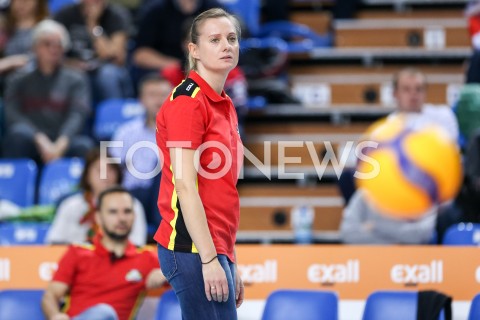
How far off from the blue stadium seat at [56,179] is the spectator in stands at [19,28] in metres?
1.63

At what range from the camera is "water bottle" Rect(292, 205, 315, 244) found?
7828 mm

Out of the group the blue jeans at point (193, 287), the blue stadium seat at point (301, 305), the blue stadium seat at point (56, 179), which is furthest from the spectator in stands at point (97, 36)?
the blue jeans at point (193, 287)

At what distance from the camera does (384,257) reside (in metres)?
5.82

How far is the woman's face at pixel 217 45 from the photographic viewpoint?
147 inches

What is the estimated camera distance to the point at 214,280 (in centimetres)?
358

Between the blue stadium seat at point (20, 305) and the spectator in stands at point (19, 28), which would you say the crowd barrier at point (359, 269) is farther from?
the spectator in stands at point (19, 28)

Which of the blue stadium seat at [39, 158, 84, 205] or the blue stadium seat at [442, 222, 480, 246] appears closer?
the blue stadium seat at [442, 222, 480, 246]

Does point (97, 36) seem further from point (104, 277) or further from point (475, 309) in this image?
point (475, 309)

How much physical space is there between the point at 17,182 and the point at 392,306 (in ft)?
11.9

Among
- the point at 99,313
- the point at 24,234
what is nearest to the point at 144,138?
the point at 24,234

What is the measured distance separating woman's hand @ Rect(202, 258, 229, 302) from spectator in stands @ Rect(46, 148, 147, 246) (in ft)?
9.94

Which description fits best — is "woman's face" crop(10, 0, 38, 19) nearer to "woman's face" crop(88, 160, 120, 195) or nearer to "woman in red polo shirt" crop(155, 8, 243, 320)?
"woman's face" crop(88, 160, 120, 195)

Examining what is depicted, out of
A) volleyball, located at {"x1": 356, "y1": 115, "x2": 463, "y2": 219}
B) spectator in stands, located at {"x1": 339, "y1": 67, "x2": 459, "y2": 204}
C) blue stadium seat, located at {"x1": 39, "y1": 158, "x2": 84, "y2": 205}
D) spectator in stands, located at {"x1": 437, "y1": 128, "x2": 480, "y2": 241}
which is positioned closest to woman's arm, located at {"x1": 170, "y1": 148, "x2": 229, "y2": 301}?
volleyball, located at {"x1": 356, "y1": 115, "x2": 463, "y2": 219}

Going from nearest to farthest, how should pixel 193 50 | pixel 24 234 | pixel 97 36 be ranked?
pixel 193 50 → pixel 24 234 → pixel 97 36
